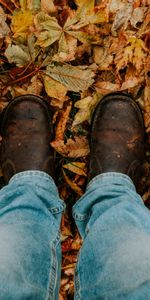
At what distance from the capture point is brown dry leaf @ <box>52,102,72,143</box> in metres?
1.49

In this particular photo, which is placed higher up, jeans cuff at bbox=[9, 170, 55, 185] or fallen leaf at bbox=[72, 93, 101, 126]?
fallen leaf at bbox=[72, 93, 101, 126]

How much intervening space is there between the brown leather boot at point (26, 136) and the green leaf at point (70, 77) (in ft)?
0.43

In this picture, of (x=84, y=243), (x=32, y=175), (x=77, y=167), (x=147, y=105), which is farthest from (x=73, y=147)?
(x=84, y=243)

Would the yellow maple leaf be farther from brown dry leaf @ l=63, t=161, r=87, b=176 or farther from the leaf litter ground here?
brown dry leaf @ l=63, t=161, r=87, b=176

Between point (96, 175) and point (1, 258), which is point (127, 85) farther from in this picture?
point (1, 258)

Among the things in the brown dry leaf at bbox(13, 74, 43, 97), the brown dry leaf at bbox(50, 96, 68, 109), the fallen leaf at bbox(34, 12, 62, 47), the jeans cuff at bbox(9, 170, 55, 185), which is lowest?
the jeans cuff at bbox(9, 170, 55, 185)

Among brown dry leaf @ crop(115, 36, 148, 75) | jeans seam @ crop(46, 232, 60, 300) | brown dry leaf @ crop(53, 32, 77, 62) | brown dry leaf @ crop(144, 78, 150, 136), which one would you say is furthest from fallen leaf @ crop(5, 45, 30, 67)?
jeans seam @ crop(46, 232, 60, 300)

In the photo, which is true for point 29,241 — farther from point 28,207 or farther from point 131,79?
point 131,79

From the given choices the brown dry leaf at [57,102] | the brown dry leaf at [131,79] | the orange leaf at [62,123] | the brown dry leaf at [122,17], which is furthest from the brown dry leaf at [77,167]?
the brown dry leaf at [122,17]

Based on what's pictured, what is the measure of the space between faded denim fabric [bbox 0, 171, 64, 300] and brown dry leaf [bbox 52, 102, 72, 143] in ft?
0.70

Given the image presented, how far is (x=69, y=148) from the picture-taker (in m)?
1.50

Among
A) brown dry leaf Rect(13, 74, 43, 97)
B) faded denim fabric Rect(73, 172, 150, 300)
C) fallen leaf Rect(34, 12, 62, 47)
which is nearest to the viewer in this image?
faded denim fabric Rect(73, 172, 150, 300)

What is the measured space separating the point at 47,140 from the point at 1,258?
577mm

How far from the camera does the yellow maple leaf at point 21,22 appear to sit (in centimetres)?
139
